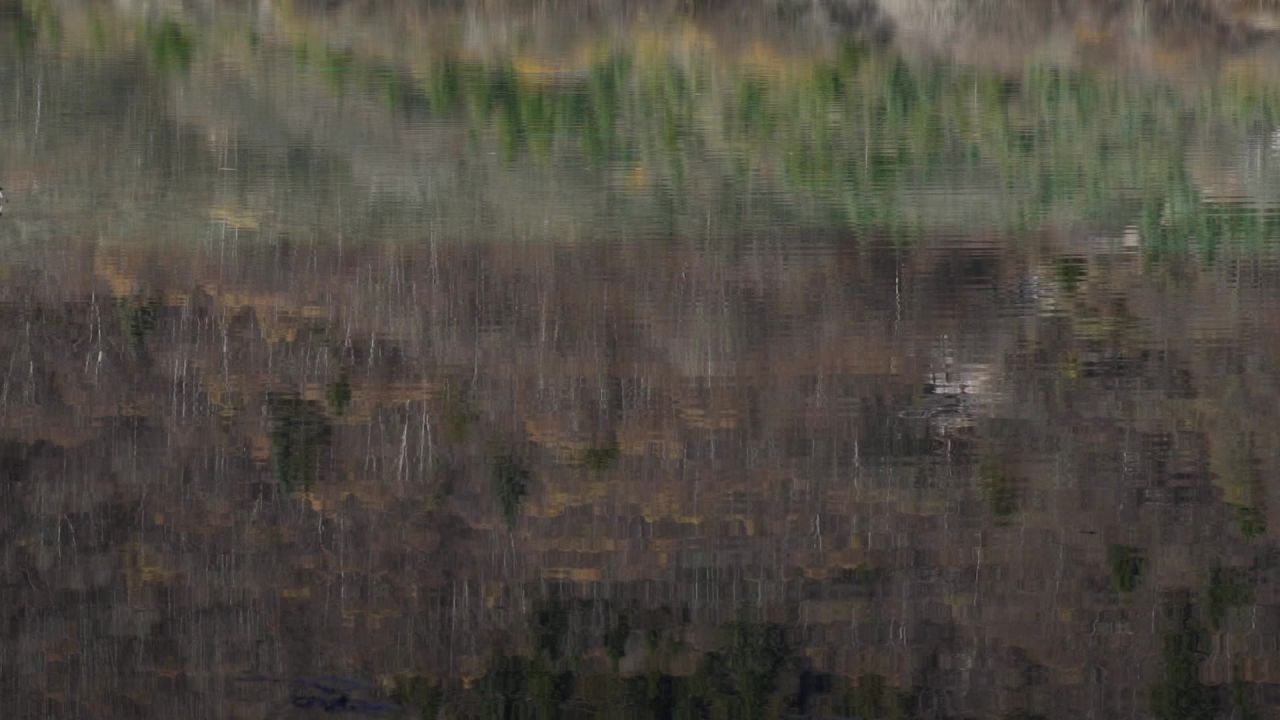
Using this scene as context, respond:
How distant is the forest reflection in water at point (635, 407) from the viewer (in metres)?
7.15

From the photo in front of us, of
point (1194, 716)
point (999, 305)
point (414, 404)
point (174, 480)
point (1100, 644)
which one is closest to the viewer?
point (1194, 716)

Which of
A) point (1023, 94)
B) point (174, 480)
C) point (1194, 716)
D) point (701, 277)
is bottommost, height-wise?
point (1194, 716)

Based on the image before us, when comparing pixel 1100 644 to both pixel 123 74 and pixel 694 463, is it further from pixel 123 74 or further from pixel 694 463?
pixel 123 74

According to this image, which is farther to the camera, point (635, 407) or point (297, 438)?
point (635, 407)

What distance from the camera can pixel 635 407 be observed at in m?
9.30

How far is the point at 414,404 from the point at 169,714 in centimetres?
268

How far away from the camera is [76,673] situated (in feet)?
23.2

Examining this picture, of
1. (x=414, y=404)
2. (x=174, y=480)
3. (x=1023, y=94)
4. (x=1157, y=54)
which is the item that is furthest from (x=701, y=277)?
(x=1157, y=54)

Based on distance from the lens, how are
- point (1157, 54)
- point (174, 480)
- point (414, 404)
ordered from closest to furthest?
point (174, 480) < point (414, 404) < point (1157, 54)

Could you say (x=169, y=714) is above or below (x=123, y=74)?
below

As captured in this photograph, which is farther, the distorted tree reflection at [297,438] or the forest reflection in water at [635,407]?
the distorted tree reflection at [297,438]

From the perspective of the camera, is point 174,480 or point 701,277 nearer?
point 174,480

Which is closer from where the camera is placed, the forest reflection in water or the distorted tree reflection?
the forest reflection in water

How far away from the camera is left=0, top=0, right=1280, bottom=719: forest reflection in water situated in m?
7.15
